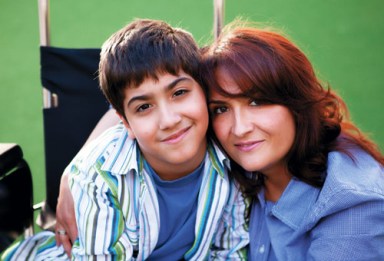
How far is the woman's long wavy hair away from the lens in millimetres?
1245

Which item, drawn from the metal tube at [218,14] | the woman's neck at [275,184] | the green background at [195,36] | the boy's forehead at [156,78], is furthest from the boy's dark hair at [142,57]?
the green background at [195,36]

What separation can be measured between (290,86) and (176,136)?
33 cm

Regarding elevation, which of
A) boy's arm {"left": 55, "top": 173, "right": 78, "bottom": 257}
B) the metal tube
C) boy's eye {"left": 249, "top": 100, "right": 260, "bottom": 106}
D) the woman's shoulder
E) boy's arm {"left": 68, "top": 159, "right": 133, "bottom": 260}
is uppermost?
the metal tube

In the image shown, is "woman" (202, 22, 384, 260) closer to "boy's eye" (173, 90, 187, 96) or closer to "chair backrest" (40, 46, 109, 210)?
"boy's eye" (173, 90, 187, 96)

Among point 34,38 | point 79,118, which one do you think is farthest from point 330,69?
point 34,38

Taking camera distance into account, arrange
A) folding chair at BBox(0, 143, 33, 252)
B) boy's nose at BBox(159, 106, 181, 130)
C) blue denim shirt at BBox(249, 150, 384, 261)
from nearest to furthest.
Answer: blue denim shirt at BBox(249, 150, 384, 261)
boy's nose at BBox(159, 106, 181, 130)
folding chair at BBox(0, 143, 33, 252)

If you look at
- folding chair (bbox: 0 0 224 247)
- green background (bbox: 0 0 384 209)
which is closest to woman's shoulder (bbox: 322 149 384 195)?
folding chair (bbox: 0 0 224 247)

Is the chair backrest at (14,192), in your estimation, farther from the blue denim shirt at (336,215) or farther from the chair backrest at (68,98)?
the blue denim shirt at (336,215)

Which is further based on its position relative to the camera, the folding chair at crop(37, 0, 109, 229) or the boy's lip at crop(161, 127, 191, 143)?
the folding chair at crop(37, 0, 109, 229)

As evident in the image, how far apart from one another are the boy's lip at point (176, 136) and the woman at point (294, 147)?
0.10m

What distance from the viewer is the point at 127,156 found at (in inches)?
55.2

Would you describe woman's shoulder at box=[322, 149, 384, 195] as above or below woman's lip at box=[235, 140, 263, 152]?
below

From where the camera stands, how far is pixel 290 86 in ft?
4.20

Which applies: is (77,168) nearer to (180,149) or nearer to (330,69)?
(180,149)
